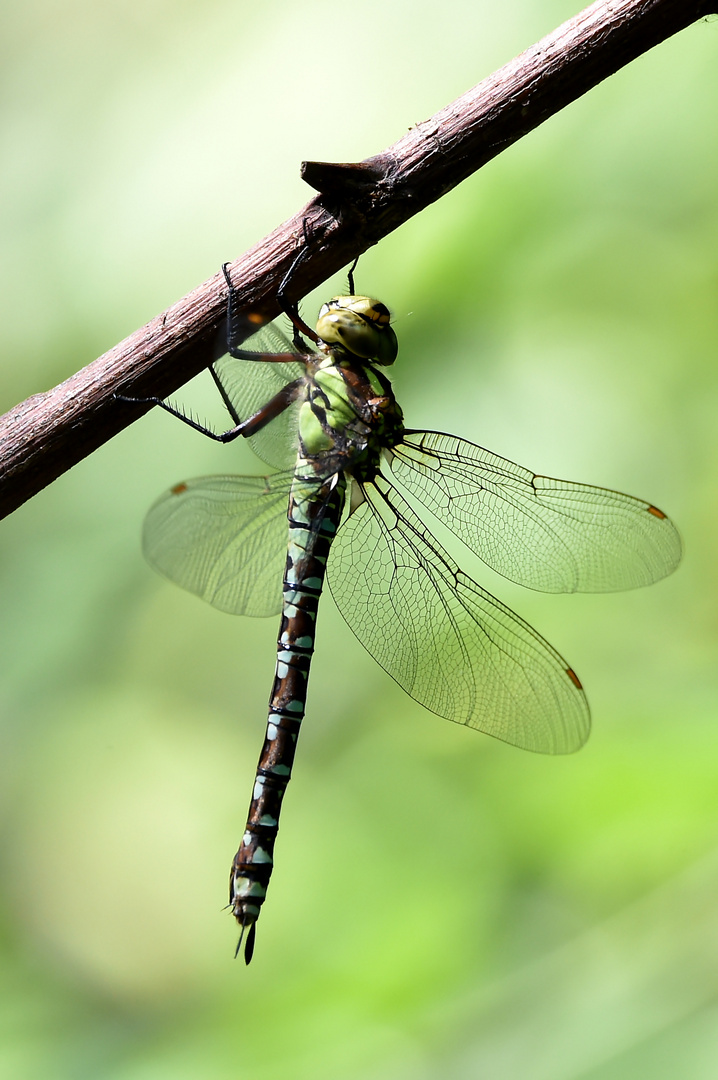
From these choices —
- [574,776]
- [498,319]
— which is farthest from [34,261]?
[574,776]

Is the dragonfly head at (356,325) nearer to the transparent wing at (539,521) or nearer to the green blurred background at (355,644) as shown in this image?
the transparent wing at (539,521)

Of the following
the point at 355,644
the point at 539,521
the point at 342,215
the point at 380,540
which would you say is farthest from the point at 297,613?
the point at 342,215

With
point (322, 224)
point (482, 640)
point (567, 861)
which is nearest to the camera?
point (322, 224)

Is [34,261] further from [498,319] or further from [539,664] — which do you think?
[539,664]

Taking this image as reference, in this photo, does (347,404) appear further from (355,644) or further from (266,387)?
(355,644)

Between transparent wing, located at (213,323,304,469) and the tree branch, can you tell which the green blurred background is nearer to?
transparent wing, located at (213,323,304,469)

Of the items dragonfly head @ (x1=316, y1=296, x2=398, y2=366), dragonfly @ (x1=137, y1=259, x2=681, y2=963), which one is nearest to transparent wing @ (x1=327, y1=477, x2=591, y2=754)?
dragonfly @ (x1=137, y1=259, x2=681, y2=963)
